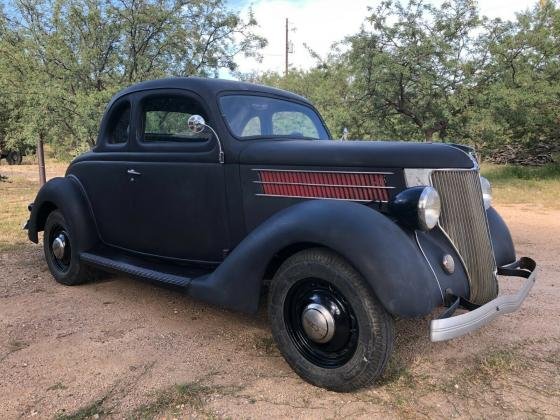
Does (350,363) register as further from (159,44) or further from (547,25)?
(547,25)

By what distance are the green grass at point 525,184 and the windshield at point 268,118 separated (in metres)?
7.92

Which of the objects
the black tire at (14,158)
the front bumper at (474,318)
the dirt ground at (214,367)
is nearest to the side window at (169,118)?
the dirt ground at (214,367)

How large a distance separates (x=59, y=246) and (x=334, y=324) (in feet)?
9.86

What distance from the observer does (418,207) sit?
259cm

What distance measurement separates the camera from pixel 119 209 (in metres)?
4.06

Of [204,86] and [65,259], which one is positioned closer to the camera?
[204,86]

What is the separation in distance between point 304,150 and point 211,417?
1642 millimetres

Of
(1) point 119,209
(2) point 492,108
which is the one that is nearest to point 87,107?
(1) point 119,209

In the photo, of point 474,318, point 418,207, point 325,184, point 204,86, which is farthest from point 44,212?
point 474,318

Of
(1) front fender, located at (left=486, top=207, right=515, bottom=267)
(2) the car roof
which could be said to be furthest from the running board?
(1) front fender, located at (left=486, top=207, right=515, bottom=267)

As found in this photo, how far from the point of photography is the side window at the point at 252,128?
353cm

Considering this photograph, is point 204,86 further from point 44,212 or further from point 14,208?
point 14,208

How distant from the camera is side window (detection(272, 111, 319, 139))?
3.86m

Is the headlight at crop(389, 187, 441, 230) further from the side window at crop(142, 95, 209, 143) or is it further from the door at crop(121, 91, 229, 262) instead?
the side window at crop(142, 95, 209, 143)
